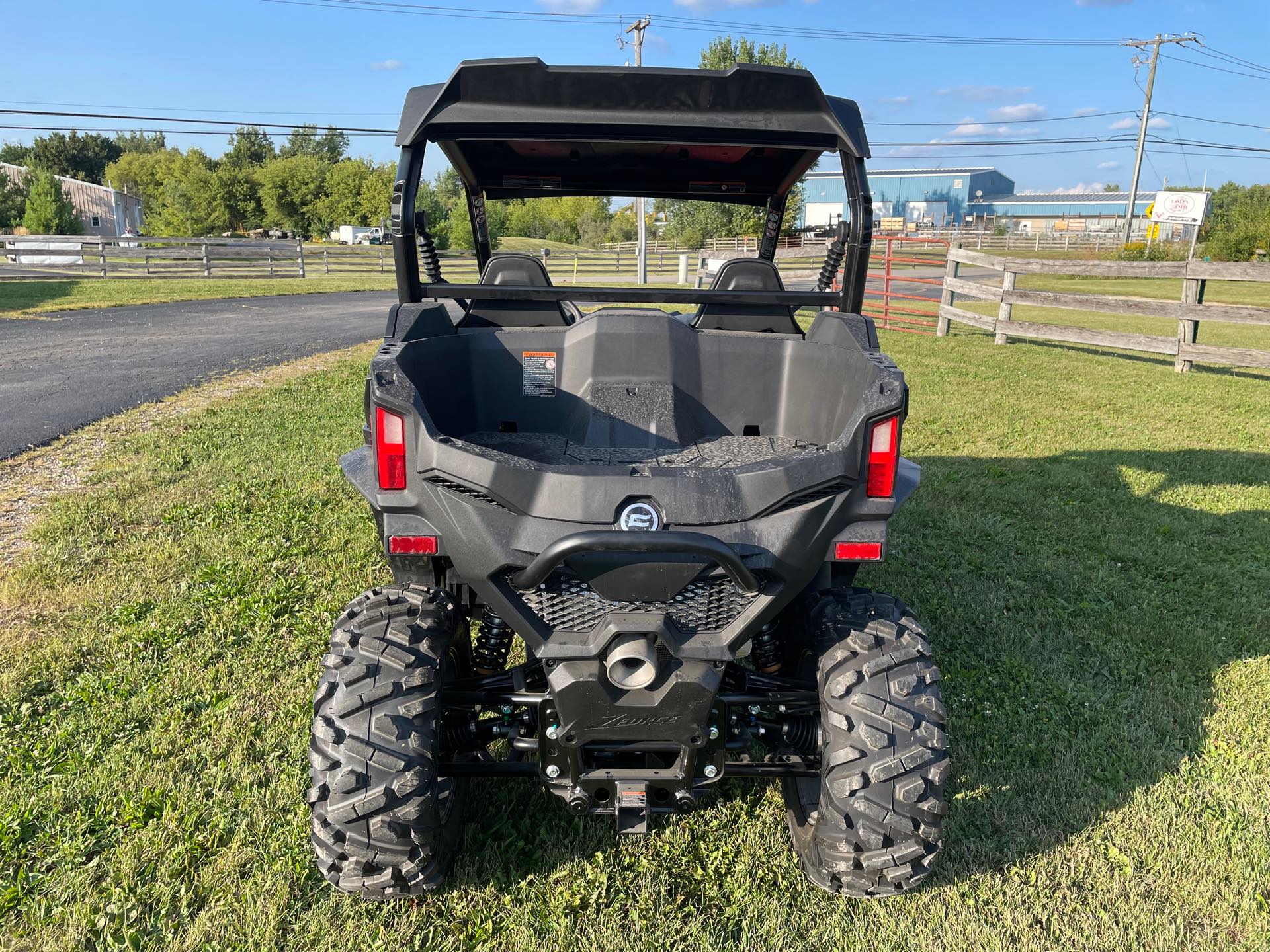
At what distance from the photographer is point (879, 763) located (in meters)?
2.30

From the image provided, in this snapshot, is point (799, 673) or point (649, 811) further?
point (799, 673)

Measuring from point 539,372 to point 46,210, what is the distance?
53.7m

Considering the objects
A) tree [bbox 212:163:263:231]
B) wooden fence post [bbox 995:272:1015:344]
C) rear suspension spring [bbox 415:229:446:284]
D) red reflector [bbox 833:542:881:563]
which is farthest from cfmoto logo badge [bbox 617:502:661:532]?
tree [bbox 212:163:263:231]

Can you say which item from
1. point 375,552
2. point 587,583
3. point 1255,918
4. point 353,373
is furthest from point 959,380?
point 587,583

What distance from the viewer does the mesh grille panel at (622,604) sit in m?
2.30

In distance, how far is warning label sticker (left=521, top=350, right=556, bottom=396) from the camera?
3.50 meters

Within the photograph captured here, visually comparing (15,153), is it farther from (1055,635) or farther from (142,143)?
(1055,635)

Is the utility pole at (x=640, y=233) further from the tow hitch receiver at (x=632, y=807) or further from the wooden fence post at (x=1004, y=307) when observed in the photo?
the tow hitch receiver at (x=632, y=807)

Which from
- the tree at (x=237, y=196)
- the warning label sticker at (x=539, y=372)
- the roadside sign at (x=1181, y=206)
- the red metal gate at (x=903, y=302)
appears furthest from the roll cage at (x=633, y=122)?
the tree at (x=237, y=196)

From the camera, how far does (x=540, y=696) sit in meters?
2.33

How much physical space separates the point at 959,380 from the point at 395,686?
10133 millimetres

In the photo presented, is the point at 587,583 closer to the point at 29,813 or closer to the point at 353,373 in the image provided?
the point at 29,813

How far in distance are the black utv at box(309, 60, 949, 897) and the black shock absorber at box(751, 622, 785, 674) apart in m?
0.01

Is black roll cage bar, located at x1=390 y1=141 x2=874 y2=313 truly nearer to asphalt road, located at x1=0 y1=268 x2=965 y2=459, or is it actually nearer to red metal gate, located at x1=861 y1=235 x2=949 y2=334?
asphalt road, located at x1=0 y1=268 x2=965 y2=459
